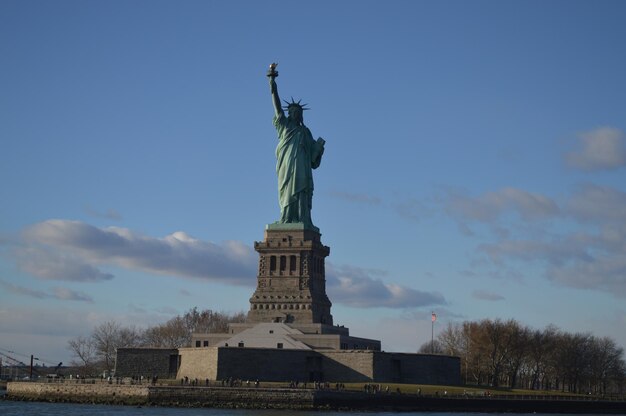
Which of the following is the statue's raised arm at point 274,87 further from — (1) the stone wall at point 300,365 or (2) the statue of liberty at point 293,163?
(1) the stone wall at point 300,365

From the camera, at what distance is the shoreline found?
250 feet

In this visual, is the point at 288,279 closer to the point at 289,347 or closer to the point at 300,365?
the point at 289,347

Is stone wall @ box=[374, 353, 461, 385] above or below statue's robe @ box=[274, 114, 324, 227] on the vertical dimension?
below

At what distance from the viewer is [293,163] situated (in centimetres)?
9744

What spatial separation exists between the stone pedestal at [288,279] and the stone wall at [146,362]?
8.29 metres

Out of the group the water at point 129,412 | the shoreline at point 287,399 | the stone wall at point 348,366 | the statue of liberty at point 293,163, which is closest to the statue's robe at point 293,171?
the statue of liberty at point 293,163

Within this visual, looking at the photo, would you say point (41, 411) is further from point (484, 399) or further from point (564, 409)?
point (564, 409)

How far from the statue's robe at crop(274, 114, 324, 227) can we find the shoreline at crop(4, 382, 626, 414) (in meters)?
23.0

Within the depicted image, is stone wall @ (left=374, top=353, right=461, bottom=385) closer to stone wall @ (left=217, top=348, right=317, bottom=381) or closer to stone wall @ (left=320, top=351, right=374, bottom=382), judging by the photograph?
stone wall @ (left=320, top=351, right=374, bottom=382)

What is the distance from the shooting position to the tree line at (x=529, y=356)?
356 ft

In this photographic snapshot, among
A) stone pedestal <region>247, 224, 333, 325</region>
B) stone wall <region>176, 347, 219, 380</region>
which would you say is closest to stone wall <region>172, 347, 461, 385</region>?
stone wall <region>176, 347, 219, 380</region>

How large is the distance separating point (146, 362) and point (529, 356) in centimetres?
4277

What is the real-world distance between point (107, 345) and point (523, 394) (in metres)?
45.0

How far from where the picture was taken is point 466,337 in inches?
4641
